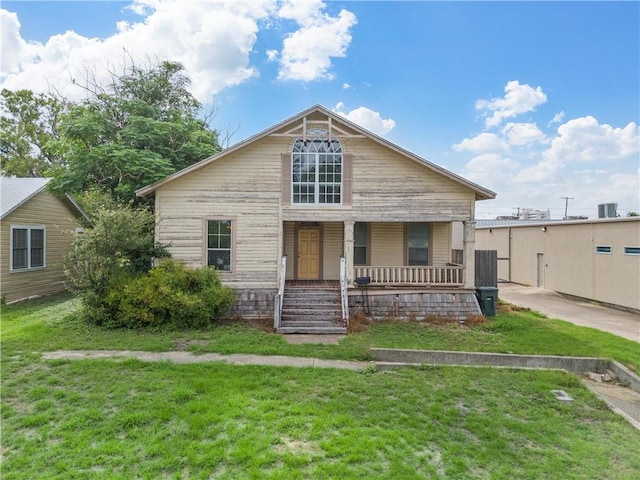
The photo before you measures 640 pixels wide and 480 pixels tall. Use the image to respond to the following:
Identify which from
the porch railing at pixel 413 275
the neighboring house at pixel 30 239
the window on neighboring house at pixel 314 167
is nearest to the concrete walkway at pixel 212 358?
the porch railing at pixel 413 275

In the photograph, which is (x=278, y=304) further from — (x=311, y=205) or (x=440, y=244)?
(x=440, y=244)

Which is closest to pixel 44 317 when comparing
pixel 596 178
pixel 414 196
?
pixel 414 196

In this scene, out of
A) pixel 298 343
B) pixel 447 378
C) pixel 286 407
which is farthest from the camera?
pixel 298 343

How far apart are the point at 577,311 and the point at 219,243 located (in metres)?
13.7

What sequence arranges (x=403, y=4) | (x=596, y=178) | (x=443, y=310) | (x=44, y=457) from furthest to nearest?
1. (x=596, y=178)
2. (x=403, y=4)
3. (x=443, y=310)
4. (x=44, y=457)

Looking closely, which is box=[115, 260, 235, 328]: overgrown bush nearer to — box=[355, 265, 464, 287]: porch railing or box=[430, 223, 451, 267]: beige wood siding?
box=[355, 265, 464, 287]: porch railing

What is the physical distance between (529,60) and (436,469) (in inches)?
712

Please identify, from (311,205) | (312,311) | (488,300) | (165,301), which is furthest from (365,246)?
(165,301)

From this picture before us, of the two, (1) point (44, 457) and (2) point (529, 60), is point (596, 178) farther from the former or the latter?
(1) point (44, 457)

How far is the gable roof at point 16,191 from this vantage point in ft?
41.2

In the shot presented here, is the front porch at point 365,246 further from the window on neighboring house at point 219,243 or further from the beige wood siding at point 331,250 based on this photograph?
the window on neighboring house at point 219,243

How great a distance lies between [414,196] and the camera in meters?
11.9

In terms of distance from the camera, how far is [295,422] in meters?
4.74

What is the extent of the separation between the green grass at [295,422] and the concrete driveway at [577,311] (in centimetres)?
354
